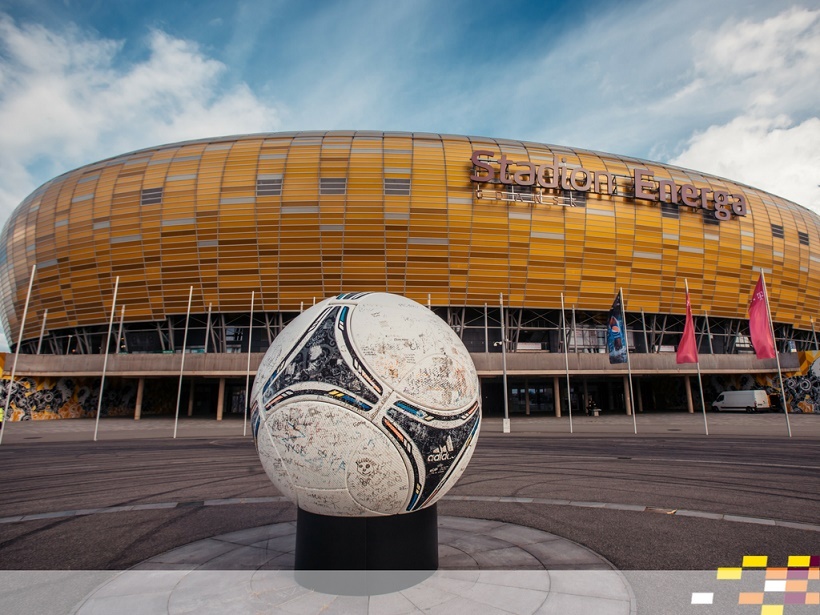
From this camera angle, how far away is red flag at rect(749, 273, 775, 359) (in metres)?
20.6

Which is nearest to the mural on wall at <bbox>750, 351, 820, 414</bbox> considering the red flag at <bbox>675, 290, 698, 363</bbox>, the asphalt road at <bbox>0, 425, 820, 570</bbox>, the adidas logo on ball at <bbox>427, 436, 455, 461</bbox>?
the red flag at <bbox>675, 290, 698, 363</bbox>

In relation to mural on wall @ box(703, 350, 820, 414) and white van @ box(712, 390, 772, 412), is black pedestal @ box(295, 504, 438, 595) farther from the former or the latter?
mural on wall @ box(703, 350, 820, 414)

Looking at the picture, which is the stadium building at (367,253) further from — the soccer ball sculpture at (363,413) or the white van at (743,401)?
the soccer ball sculpture at (363,413)

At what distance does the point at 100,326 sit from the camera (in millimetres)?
42875

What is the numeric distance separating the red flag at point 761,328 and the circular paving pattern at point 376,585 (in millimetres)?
20993

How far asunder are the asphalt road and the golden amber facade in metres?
24.2

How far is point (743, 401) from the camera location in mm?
37219

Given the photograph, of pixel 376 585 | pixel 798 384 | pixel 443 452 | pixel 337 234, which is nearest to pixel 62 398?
pixel 337 234

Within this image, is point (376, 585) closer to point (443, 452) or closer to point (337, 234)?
point (443, 452)

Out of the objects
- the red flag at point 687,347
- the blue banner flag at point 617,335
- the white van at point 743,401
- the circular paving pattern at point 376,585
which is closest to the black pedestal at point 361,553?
the circular paving pattern at point 376,585

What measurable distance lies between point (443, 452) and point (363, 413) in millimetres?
903

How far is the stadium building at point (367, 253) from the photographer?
37594 mm

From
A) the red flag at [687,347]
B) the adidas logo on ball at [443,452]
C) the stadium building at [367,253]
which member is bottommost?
the adidas logo on ball at [443,452]

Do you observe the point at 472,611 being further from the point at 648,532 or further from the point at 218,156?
the point at 218,156
